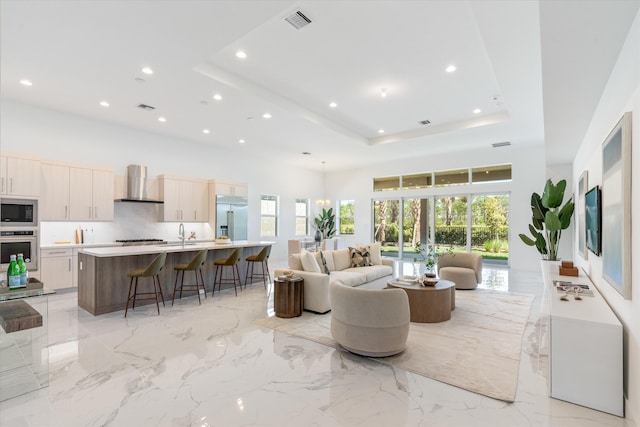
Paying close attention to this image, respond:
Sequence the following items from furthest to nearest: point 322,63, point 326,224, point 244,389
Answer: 1. point 326,224
2. point 322,63
3. point 244,389

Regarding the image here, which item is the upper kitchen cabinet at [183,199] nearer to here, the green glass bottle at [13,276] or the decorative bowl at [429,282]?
the green glass bottle at [13,276]

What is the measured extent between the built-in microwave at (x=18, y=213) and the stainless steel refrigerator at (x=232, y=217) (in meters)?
3.64

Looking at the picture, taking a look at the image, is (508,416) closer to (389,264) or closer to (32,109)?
(389,264)

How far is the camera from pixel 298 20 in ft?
12.0

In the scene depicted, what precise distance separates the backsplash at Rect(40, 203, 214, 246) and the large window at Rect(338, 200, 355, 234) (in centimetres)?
548

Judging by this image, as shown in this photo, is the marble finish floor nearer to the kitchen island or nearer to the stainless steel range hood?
the kitchen island

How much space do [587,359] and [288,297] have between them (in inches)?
125

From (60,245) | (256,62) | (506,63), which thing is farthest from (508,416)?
(60,245)

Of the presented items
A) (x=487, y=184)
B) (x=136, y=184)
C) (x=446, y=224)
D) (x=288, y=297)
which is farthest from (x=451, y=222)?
(x=136, y=184)

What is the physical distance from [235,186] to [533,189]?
26.4 feet

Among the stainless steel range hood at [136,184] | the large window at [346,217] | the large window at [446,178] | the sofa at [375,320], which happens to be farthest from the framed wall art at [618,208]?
the large window at [346,217]

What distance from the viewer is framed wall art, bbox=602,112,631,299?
2.20 meters

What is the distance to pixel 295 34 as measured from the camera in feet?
12.9

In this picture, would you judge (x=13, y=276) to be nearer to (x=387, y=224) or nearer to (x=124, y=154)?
(x=124, y=154)
